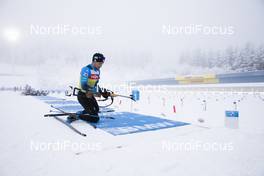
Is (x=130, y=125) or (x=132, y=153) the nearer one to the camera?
(x=132, y=153)

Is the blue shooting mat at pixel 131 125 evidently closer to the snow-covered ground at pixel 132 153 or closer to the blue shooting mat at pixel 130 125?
the blue shooting mat at pixel 130 125

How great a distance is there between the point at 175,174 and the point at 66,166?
43.2 inches

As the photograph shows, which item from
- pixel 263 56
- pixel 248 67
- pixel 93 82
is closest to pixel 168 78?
pixel 248 67

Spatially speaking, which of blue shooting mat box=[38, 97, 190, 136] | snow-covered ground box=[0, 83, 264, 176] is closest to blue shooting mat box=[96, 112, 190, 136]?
blue shooting mat box=[38, 97, 190, 136]

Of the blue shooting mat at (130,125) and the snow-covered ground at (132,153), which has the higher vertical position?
the snow-covered ground at (132,153)

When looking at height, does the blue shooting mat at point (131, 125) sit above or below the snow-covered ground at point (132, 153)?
below

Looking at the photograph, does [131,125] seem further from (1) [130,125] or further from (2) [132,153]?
(2) [132,153]

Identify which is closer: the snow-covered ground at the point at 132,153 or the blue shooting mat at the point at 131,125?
the snow-covered ground at the point at 132,153

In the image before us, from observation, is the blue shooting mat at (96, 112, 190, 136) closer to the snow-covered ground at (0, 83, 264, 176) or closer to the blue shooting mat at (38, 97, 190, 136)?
the blue shooting mat at (38, 97, 190, 136)

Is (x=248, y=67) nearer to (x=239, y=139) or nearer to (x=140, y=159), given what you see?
(x=239, y=139)

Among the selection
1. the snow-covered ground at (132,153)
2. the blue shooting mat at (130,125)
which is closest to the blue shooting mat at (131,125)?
the blue shooting mat at (130,125)

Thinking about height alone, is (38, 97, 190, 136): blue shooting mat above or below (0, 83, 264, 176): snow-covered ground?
below

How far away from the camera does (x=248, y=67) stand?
21281 mm

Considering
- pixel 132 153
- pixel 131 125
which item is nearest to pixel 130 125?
pixel 131 125
